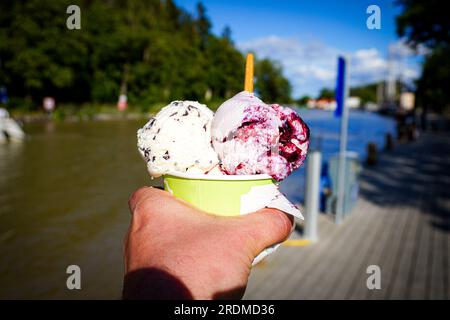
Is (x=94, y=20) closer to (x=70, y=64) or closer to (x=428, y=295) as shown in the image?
(x=70, y=64)

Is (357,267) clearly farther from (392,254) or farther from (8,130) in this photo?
(8,130)

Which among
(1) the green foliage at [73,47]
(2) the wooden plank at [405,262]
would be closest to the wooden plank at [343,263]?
(2) the wooden plank at [405,262]

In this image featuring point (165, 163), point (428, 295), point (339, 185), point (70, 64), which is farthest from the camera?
point (70, 64)

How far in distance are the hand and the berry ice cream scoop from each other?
172 millimetres

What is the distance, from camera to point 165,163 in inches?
55.2

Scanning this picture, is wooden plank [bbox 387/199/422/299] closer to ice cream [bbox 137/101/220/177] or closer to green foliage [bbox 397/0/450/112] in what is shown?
ice cream [bbox 137/101/220/177]

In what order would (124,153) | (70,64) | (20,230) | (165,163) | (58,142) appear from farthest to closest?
(70,64) → (58,142) → (124,153) → (20,230) → (165,163)

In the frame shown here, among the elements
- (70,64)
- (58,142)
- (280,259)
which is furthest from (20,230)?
(70,64)

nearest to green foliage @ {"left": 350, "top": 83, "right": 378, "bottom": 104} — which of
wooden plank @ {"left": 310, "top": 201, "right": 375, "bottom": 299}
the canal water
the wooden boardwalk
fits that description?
the canal water

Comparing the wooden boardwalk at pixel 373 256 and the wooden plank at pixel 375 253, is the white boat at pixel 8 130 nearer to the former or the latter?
the wooden boardwalk at pixel 373 256

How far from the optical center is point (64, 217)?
9.16 m

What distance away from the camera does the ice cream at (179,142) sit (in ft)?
4.49

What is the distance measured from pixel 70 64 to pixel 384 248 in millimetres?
42784

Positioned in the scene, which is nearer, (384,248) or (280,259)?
(280,259)
